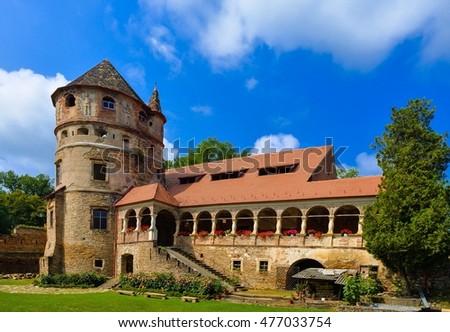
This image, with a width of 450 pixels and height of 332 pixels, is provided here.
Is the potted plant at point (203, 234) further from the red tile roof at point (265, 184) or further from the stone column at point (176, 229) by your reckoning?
the red tile roof at point (265, 184)

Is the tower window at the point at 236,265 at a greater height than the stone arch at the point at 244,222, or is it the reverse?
the stone arch at the point at 244,222

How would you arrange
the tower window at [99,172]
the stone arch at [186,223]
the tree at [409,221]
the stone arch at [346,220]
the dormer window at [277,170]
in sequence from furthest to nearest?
the dormer window at [277,170] → the stone arch at [186,223] → the tower window at [99,172] → the stone arch at [346,220] → the tree at [409,221]

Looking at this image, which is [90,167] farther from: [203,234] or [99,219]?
[203,234]

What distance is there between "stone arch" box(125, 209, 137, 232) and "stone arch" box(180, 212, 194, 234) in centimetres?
393

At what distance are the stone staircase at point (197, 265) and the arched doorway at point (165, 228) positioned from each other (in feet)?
13.9

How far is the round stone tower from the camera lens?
31.1 meters

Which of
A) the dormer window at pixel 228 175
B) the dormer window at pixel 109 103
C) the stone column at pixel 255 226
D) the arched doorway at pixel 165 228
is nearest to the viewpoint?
the stone column at pixel 255 226

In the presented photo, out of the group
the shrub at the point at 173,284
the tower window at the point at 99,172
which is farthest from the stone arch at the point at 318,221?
the tower window at the point at 99,172

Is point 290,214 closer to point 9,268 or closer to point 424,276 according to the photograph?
point 424,276

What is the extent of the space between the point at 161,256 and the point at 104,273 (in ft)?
22.1

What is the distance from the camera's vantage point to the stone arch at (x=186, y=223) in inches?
1274

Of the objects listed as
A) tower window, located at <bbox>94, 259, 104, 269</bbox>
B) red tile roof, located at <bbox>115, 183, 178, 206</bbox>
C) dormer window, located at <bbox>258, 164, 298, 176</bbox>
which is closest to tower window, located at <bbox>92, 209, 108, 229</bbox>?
red tile roof, located at <bbox>115, 183, 178, 206</bbox>

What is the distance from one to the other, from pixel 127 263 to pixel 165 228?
4431 mm

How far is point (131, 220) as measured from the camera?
33500mm
